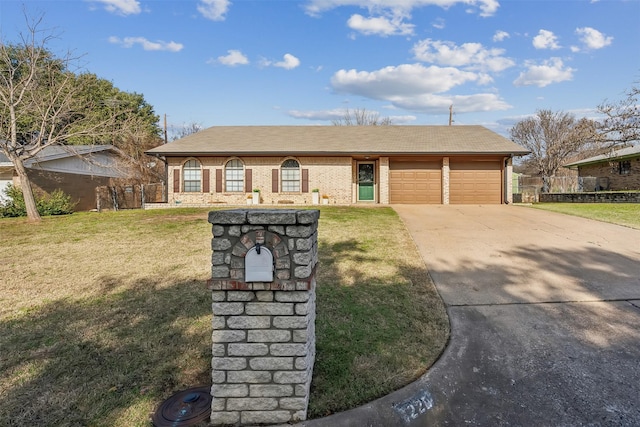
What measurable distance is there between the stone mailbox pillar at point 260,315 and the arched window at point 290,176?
47.3 ft

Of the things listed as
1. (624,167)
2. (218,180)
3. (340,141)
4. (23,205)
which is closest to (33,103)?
(23,205)

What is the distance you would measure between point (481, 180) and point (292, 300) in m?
16.3

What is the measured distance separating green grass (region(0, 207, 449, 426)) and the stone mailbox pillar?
0.37 metres

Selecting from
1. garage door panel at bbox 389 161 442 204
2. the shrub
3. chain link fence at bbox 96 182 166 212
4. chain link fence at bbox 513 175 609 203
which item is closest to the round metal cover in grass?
the shrub

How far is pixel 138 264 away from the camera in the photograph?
6211 millimetres

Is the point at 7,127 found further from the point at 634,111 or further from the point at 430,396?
the point at 634,111

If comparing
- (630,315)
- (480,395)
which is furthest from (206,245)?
(630,315)

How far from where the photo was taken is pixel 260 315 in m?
2.41

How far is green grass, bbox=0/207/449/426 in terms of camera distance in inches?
105

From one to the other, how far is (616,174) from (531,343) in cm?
2680

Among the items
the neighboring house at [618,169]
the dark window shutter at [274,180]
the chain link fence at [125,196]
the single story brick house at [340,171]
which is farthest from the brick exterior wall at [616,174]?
the chain link fence at [125,196]

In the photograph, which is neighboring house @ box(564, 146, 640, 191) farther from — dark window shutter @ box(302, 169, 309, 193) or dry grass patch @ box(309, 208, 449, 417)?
dry grass patch @ box(309, 208, 449, 417)

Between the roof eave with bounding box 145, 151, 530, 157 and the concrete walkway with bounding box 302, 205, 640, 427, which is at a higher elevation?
the roof eave with bounding box 145, 151, 530, 157

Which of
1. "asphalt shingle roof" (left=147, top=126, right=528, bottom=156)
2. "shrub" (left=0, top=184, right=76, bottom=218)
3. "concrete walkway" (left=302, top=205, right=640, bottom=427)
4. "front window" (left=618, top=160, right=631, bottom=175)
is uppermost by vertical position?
"asphalt shingle roof" (left=147, top=126, right=528, bottom=156)
